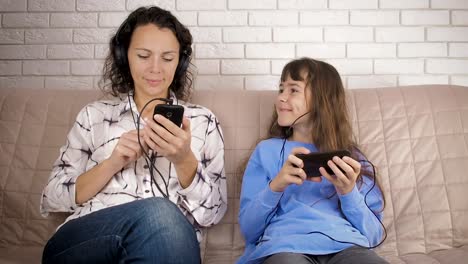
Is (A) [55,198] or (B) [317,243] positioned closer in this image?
(B) [317,243]

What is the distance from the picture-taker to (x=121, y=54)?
1.43 meters

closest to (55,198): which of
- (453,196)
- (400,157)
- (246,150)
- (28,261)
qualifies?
(28,261)

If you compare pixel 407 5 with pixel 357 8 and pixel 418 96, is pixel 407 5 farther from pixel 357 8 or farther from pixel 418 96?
pixel 418 96

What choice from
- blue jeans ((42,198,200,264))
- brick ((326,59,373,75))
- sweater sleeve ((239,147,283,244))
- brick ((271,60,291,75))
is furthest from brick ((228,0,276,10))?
blue jeans ((42,198,200,264))

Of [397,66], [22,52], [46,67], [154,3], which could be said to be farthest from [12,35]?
[397,66]

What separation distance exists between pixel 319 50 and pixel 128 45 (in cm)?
78

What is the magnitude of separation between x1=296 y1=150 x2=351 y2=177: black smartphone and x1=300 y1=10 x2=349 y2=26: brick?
2.94 ft

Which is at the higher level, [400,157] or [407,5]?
[407,5]

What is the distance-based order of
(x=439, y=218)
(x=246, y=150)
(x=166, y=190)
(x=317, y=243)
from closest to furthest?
(x=317, y=243) → (x=166, y=190) → (x=439, y=218) → (x=246, y=150)

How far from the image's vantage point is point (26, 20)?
194 centimetres

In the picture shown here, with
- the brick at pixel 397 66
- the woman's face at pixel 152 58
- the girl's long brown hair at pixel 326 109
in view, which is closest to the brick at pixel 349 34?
the brick at pixel 397 66

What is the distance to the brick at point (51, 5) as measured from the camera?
192cm

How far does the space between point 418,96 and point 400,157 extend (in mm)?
234

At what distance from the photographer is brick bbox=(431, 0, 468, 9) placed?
1.87 metres
